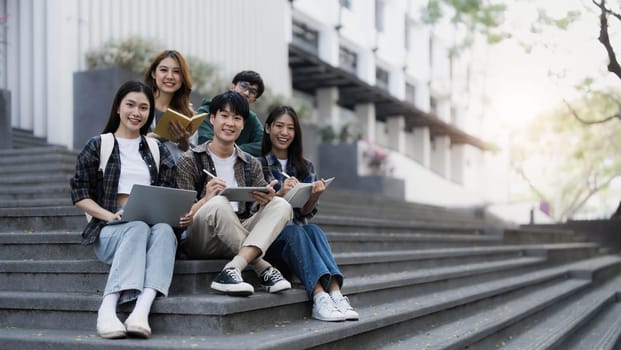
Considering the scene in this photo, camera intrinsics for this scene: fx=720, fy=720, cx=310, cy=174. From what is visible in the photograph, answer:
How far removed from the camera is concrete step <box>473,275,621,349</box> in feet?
18.1

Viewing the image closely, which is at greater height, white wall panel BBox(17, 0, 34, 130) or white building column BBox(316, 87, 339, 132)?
white building column BBox(316, 87, 339, 132)

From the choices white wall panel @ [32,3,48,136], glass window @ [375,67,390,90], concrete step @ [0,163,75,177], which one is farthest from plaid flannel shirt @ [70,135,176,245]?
glass window @ [375,67,390,90]

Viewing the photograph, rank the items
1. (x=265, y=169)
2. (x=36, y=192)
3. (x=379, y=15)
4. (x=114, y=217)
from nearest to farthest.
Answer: (x=114, y=217)
(x=265, y=169)
(x=36, y=192)
(x=379, y=15)

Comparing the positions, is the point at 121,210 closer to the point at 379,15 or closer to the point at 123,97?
the point at 123,97

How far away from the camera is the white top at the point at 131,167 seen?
12.9 feet

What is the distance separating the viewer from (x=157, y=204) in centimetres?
370

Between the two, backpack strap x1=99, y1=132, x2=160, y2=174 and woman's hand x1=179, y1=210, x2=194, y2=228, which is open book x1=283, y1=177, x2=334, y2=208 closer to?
woman's hand x1=179, y1=210, x2=194, y2=228

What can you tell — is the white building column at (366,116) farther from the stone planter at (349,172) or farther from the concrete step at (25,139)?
the concrete step at (25,139)

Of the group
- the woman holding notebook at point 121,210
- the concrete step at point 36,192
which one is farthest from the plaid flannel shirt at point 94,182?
the concrete step at point 36,192

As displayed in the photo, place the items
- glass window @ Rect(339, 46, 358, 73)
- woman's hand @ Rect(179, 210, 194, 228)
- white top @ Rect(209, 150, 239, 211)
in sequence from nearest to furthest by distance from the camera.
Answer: woman's hand @ Rect(179, 210, 194, 228)
white top @ Rect(209, 150, 239, 211)
glass window @ Rect(339, 46, 358, 73)

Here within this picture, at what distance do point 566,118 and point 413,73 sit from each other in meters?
7.85

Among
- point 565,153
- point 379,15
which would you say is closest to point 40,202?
point 379,15

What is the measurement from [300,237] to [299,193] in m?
0.26

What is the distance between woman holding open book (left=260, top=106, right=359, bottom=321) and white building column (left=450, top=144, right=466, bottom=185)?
93.3 feet
